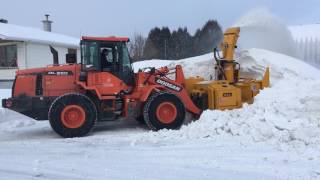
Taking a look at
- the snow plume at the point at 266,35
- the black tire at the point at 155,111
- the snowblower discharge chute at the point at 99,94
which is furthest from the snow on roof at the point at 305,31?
the black tire at the point at 155,111

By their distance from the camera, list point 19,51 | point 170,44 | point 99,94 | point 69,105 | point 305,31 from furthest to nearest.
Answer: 1. point 170,44
2. point 19,51
3. point 305,31
4. point 99,94
5. point 69,105

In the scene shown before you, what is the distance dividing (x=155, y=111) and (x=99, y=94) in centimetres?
138

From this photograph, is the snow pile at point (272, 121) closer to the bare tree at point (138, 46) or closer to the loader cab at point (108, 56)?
the loader cab at point (108, 56)

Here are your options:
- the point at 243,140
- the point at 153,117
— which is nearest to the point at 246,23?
the point at 153,117

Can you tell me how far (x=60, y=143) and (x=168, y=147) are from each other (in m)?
2.41

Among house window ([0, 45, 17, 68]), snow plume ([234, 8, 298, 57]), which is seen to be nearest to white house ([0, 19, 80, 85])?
house window ([0, 45, 17, 68])

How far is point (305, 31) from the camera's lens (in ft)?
69.0

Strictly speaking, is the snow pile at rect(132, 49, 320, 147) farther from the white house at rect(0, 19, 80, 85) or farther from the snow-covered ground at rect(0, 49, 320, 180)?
the white house at rect(0, 19, 80, 85)

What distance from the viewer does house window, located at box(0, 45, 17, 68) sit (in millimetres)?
25906

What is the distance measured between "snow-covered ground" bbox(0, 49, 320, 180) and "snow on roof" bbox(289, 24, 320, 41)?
311 inches

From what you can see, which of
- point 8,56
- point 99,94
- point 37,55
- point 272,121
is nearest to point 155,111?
point 99,94

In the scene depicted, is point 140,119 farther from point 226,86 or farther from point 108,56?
point 226,86

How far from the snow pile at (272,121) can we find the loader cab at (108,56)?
1871mm

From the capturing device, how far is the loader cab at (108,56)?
36.6 feet
